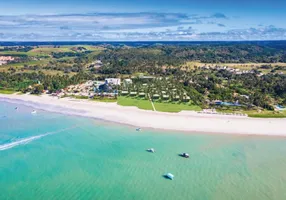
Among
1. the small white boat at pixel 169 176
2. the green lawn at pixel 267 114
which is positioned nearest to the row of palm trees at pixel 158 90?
the green lawn at pixel 267 114

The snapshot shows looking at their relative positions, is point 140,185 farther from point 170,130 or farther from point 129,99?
point 129,99

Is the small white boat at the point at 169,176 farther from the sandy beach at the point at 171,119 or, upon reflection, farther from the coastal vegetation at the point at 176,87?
the coastal vegetation at the point at 176,87

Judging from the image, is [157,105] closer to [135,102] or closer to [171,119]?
[135,102]

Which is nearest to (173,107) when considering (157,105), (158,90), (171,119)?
(157,105)

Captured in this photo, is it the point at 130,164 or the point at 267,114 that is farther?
the point at 267,114

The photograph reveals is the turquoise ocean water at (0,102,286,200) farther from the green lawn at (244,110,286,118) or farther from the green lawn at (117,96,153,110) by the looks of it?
the green lawn at (117,96,153,110)

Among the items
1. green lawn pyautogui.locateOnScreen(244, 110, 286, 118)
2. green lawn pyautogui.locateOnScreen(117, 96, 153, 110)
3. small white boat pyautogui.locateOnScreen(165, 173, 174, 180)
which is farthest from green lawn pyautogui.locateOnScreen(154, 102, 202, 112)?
small white boat pyautogui.locateOnScreen(165, 173, 174, 180)

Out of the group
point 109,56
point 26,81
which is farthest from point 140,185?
point 109,56
